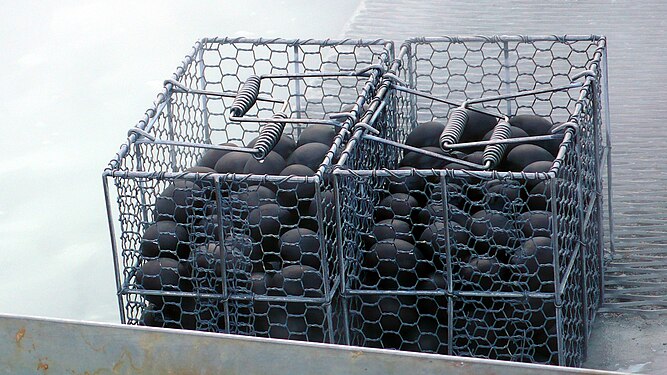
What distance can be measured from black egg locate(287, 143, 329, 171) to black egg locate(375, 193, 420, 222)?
0.13 metres

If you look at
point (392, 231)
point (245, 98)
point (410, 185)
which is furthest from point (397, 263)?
point (245, 98)

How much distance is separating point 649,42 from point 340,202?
6.07 ft

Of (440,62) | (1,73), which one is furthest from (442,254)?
(1,73)

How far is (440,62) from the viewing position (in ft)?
10.2

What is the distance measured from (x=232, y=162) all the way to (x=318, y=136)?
0.52 feet

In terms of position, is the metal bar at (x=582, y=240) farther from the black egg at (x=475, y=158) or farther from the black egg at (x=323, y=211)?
the black egg at (x=323, y=211)

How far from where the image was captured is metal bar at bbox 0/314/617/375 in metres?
0.99

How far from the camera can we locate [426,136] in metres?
1.89

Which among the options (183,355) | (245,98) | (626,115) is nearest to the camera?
(183,355)

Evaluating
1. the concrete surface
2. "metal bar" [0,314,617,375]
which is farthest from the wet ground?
"metal bar" [0,314,617,375]

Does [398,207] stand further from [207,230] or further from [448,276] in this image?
[207,230]

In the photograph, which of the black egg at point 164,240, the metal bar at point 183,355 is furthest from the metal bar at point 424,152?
the metal bar at point 183,355

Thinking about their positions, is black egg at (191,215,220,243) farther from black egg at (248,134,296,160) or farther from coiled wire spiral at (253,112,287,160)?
black egg at (248,134,296,160)

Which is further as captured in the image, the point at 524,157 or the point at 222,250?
the point at 524,157
